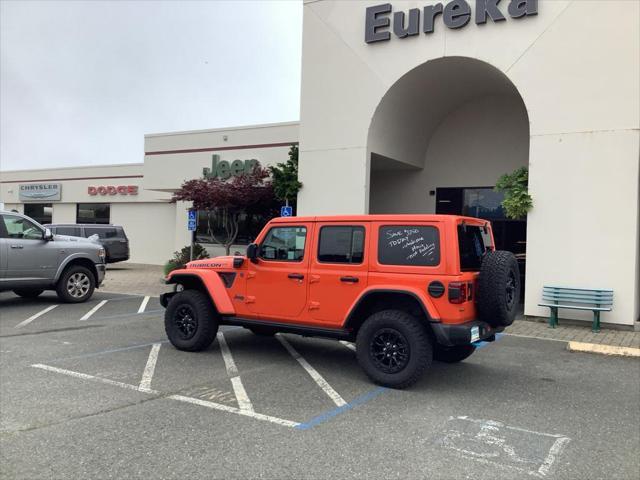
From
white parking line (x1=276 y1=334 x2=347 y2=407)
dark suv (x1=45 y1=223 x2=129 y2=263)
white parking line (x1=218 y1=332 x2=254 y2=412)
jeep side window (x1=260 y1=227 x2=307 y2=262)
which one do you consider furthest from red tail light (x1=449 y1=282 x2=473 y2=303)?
dark suv (x1=45 y1=223 x2=129 y2=263)

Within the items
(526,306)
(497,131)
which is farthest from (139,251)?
(526,306)

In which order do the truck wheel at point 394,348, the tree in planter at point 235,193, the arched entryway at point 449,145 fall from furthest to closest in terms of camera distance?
the tree in planter at point 235,193 < the arched entryway at point 449,145 < the truck wheel at point 394,348

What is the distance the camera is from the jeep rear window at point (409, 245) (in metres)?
5.70

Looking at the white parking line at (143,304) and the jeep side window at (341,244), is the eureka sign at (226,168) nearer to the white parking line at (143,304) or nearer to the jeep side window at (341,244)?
the white parking line at (143,304)

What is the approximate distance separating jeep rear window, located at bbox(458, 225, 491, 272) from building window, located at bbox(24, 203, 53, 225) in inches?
1208

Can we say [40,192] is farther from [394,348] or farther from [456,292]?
[456,292]

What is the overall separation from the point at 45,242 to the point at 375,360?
28.0ft

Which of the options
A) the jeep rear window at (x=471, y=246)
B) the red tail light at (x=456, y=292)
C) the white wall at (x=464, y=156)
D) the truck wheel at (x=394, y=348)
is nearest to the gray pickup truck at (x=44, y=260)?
the truck wheel at (x=394, y=348)

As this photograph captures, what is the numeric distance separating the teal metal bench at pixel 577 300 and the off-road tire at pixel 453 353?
4430 mm

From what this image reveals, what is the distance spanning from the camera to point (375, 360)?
585 centimetres

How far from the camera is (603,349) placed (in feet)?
26.5

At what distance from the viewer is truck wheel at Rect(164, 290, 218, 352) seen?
709 centimetres

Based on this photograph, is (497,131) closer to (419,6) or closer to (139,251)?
(419,6)

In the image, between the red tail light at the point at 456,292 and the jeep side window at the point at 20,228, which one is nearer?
the red tail light at the point at 456,292
